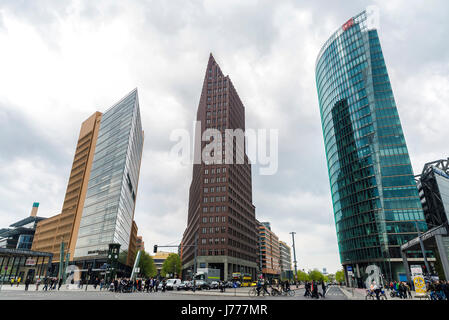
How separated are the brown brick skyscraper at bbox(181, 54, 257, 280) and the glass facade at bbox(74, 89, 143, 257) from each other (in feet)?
84.6

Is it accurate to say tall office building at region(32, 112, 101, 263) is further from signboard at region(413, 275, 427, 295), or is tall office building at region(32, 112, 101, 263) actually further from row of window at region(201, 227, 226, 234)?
signboard at region(413, 275, 427, 295)

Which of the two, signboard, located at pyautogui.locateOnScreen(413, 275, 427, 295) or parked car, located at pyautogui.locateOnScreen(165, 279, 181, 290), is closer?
signboard, located at pyautogui.locateOnScreen(413, 275, 427, 295)

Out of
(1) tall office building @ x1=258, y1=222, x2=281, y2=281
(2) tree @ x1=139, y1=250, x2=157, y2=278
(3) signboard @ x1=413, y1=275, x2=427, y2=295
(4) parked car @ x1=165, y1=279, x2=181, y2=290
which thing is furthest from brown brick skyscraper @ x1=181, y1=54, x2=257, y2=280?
(3) signboard @ x1=413, y1=275, x2=427, y2=295

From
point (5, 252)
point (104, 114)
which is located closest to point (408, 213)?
point (5, 252)

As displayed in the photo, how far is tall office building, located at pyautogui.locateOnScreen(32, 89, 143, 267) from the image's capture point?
7775 cm

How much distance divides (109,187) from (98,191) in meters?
7.34

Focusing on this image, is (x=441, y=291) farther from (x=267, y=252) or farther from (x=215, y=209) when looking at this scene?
(x=267, y=252)

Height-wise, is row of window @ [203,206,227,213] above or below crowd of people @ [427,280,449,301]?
above

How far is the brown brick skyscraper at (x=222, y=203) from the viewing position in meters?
86.2

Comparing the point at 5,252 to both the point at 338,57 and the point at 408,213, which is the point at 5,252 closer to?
the point at 408,213
